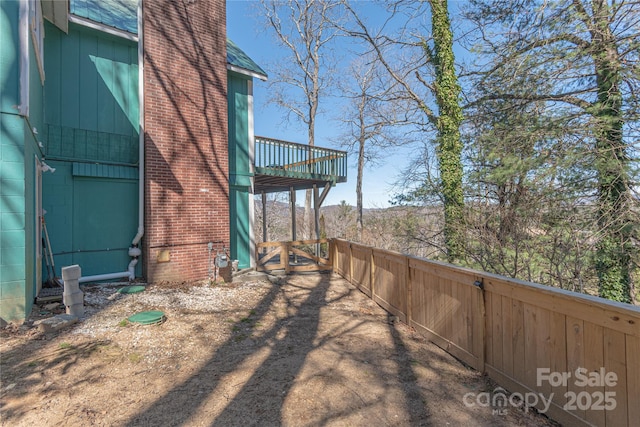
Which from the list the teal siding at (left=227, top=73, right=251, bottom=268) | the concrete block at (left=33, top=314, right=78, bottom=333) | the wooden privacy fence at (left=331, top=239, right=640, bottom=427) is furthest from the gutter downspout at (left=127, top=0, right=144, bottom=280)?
the wooden privacy fence at (left=331, top=239, right=640, bottom=427)

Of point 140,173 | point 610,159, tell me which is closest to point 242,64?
point 140,173

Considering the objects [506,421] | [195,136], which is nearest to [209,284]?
[195,136]

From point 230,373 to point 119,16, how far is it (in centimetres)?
794

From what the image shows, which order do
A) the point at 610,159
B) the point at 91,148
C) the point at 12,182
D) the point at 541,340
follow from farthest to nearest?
the point at 91,148 → the point at 610,159 → the point at 12,182 → the point at 541,340

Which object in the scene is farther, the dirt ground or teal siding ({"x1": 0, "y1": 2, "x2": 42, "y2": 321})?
teal siding ({"x1": 0, "y1": 2, "x2": 42, "y2": 321})

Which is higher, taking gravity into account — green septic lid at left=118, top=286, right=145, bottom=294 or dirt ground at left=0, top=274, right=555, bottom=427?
green septic lid at left=118, top=286, right=145, bottom=294

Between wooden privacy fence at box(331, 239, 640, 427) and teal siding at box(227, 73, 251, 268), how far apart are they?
18.7 feet

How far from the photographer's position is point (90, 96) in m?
6.53

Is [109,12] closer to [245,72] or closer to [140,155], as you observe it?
[245,72]

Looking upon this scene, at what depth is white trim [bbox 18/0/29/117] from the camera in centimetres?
403

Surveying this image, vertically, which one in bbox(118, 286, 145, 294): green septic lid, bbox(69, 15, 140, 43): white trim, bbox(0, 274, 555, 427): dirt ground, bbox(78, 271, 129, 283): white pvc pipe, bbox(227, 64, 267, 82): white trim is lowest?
bbox(0, 274, 555, 427): dirt ground

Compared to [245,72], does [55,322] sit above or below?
below

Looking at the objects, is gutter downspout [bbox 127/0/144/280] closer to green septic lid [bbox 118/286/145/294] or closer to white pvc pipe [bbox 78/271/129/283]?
white pvc pipe [bbox 78/271/129/283]

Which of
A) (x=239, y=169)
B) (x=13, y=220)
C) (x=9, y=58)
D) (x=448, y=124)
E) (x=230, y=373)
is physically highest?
(x=448, y=124)
